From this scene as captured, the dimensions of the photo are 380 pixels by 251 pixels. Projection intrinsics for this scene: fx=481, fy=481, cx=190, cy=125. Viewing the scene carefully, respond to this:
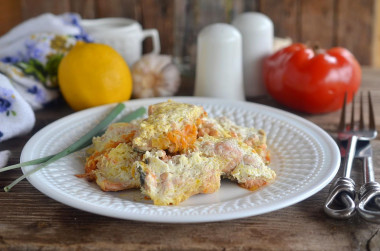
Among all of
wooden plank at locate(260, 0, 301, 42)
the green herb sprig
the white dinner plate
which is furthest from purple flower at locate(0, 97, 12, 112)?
wooden plank at locate(260, 0, 301, 42)

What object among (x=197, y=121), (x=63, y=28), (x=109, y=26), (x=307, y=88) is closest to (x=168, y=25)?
(x=109, y=26)

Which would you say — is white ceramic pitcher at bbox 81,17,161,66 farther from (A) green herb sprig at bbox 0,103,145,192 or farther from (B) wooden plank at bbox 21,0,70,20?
(A) green herb sprig at bbox 0,103,145,192

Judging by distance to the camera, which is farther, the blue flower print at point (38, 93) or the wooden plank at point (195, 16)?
the wooden plank at point (195, 16)

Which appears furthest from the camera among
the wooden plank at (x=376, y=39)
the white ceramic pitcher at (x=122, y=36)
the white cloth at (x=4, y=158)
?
the wooden plank at (x=376, y=39)

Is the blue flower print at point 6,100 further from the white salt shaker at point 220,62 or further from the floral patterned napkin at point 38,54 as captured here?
the white salt shaker at point 220,62

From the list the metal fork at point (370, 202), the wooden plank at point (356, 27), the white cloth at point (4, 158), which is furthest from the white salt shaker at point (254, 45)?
the white cloth at point (4, 158)

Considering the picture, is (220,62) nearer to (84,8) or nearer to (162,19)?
(162,19)

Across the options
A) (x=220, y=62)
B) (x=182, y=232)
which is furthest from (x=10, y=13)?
(x=182, y=232)

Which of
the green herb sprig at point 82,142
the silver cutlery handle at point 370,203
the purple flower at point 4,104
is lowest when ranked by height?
the silver cutlery handle at point 370,203
